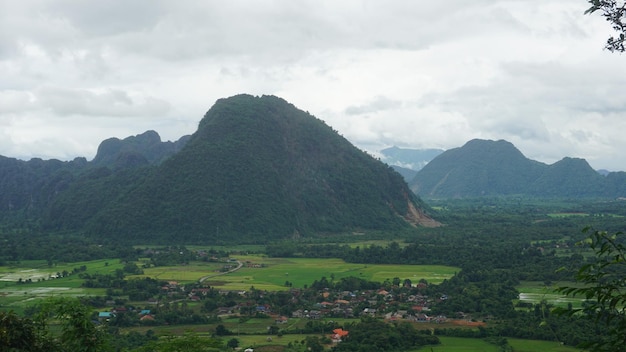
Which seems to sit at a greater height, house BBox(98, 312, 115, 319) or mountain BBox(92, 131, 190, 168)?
mountain BBox(92, 131, 190, 168)

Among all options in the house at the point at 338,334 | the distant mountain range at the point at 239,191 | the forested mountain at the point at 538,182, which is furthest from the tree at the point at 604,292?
the forested mountain at the point at 538,182

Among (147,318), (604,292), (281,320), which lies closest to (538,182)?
(281,320)

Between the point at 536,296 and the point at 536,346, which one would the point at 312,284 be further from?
the point at 536,346

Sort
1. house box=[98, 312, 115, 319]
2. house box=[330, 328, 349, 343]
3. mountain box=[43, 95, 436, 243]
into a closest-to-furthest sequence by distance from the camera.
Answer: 1. house box=[330, 328, 349, 343]
2. house box=[98, 312, 115, 319]
3. mountain box=[43, 95, 436, 243]

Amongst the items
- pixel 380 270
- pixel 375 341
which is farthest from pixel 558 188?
pixel 375 341

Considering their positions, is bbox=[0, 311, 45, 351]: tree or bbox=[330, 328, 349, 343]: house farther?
bbox=[330, 328, 349, 343]: house

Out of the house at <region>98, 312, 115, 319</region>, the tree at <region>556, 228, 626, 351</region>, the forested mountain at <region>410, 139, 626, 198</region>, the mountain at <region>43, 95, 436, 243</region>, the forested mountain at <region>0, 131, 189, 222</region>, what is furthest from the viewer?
the forested mountain at <region>410, 139, 626, 198</region>

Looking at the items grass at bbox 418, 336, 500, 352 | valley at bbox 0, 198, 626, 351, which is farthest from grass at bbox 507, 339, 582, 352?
grass at bbox 418, 336, 500, 352

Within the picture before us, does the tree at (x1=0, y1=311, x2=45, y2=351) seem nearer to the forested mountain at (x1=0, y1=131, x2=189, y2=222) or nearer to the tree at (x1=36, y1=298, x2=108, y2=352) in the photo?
the tree at (x1=36, y1=298, x2=108, y2=352)
